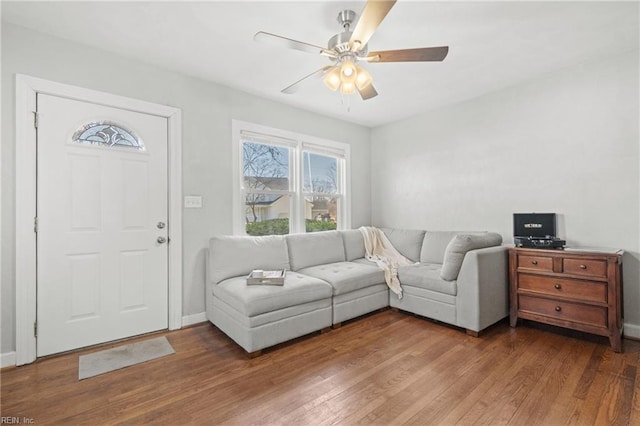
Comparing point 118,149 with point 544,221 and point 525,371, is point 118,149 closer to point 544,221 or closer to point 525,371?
point 525,371

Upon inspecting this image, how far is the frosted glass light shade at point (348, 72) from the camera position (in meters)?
1.93

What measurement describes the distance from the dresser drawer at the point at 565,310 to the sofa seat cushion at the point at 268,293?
187cm

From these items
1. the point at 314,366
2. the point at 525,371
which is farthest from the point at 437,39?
the point at 314,366

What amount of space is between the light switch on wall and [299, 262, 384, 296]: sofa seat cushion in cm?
130

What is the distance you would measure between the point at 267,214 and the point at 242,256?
0.83 m

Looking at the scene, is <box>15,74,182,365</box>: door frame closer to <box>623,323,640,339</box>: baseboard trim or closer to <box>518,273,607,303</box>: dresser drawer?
<box>518,273,607,303</box>: dresser drawer

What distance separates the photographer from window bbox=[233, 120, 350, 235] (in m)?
3.43

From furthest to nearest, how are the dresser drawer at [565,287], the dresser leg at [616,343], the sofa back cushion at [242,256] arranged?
the sofa back cushion at [242,256], the dresser drawer at [565,287], the dresser leg at [616,343]

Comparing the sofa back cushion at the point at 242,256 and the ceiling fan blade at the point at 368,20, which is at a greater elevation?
the ceiling fan blade at the point at 368,20

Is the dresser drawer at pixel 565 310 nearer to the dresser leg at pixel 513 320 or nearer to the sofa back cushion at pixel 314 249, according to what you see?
the dresser leg at pixel 513 320

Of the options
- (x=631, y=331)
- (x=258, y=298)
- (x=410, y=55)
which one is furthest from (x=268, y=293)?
(x=631, y=331)

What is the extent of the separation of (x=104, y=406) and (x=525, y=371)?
2.73 m

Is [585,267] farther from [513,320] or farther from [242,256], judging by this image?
[242,256]

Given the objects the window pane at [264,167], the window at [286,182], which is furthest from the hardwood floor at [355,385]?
the window pane at [264,167]
